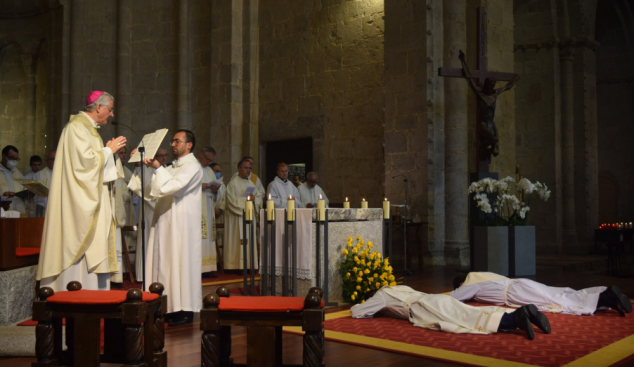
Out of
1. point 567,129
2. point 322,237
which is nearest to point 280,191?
point 322,237

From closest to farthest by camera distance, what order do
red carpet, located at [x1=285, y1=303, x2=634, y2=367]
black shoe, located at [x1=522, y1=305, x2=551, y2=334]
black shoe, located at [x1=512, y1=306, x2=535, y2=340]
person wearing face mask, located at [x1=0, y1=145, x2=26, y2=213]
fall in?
red carpet, located at [x1=285, y1=303, x2=634, y2=367]
black shoe, located at [x1=512, y1=306, x2=535, y2=340]
black shoe, located at [x1=522, y1=305, x2=551, y2=334]
person wearing face mask, located at [x1=0, y1=145, x2=26, y2=213]

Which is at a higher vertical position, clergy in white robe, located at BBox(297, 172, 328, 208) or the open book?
the open book

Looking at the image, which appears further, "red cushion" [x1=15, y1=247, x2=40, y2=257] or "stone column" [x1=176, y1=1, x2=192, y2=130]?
"stone column" [x1=176, y1=1, x2=192, y2=130]

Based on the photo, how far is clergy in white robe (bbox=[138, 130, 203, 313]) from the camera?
524 cm

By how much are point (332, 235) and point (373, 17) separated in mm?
6568

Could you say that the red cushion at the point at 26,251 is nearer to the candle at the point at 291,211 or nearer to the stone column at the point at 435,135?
the candle at the point at 291,211

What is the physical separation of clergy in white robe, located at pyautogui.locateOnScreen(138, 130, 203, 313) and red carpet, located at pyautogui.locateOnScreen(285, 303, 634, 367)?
4.05ft

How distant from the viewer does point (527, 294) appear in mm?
5855

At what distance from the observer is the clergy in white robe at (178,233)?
17.2 ft

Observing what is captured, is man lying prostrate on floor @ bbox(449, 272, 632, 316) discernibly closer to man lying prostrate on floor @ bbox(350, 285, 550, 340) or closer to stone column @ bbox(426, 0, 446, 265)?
man lying prostrate on floor @ bbox(350, 285, 550, 340)

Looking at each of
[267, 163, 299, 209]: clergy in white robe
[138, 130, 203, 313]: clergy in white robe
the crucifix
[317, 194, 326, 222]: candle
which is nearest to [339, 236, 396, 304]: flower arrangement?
[317, 194, 326, 222]: candle

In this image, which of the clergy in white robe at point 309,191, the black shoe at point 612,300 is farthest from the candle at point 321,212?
the clergy in white robe at point 309,191

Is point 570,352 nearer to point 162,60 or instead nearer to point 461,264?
point 461,264

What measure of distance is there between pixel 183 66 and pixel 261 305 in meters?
11.1
